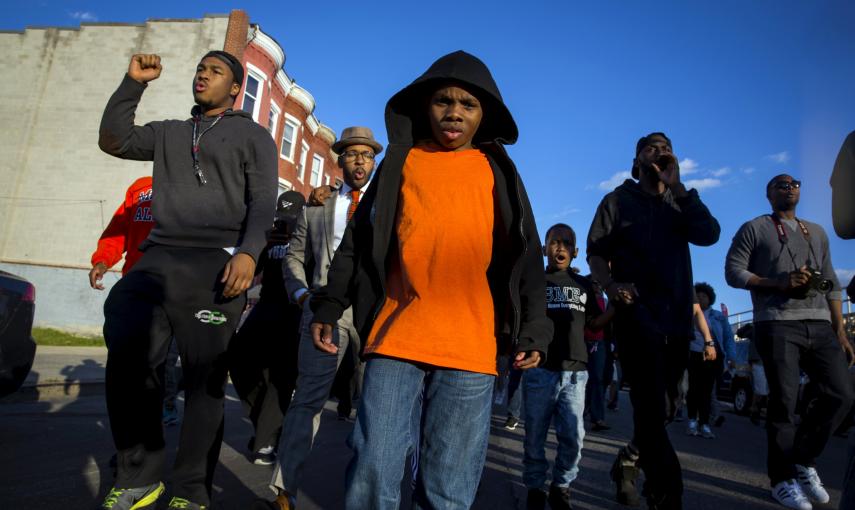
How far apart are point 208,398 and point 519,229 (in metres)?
1.68

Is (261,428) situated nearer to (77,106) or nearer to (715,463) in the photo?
(715,463)

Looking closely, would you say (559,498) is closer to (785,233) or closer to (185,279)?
(185,279)

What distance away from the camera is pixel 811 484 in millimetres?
4254

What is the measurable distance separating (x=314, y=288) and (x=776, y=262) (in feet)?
11.9

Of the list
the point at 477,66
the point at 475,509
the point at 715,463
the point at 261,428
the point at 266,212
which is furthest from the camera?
the point at 715,463

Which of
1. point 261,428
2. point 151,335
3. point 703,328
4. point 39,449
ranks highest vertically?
point 703,328

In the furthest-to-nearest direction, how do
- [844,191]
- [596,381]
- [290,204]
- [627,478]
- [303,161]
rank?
[303,161]
[596,381]
[290,204]
[627,478]
[844,191]

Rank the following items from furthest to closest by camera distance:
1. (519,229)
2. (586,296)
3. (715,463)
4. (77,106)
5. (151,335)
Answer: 1. (77,106)
2. (715,463)
3. (586,296)
4. (151,335)
5. (519,229)

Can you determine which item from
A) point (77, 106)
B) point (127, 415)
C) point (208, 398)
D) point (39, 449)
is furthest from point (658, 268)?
point (77, 106)

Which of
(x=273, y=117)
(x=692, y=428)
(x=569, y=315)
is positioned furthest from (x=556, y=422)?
(x=273, y=117)

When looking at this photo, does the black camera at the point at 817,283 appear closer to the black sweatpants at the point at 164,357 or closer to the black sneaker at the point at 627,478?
the black sneaker at the point at 627,478

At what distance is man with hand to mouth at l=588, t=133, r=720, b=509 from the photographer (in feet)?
11.0

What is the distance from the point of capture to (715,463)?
18.9ft

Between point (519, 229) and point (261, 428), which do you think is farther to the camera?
point (261, 428)
